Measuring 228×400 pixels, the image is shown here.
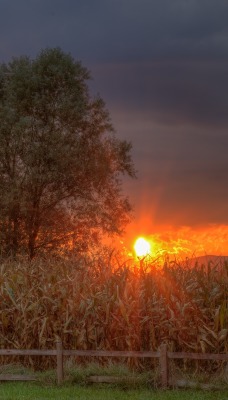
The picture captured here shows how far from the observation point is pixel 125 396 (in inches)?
725

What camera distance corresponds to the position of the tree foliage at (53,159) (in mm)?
47938

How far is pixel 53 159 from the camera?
156 feet

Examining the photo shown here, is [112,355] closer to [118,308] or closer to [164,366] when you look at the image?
[164,366]

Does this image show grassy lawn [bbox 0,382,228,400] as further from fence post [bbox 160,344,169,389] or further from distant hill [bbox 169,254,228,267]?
distant hill [bbox 169,254,228,267]

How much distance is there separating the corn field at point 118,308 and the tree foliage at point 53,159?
2518 centimetres

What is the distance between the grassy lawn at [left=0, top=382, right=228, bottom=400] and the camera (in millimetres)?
18156

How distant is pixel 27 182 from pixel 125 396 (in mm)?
30636

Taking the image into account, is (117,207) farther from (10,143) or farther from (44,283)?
(44,283)

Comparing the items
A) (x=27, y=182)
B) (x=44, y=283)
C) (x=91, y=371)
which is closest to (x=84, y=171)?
(x=27, y=182)

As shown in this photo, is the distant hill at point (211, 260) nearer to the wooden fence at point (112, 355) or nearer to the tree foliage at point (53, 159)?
the wooden fence at point (112, 355)

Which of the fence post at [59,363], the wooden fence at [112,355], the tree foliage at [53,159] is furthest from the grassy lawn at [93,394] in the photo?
the tree foliage at [53,159]

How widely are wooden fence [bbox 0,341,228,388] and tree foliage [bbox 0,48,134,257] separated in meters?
27.3

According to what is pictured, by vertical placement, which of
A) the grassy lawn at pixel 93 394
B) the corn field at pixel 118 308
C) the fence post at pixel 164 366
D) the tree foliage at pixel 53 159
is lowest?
the grassy lawn at pixel 93 394

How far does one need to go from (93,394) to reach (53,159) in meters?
30.2
